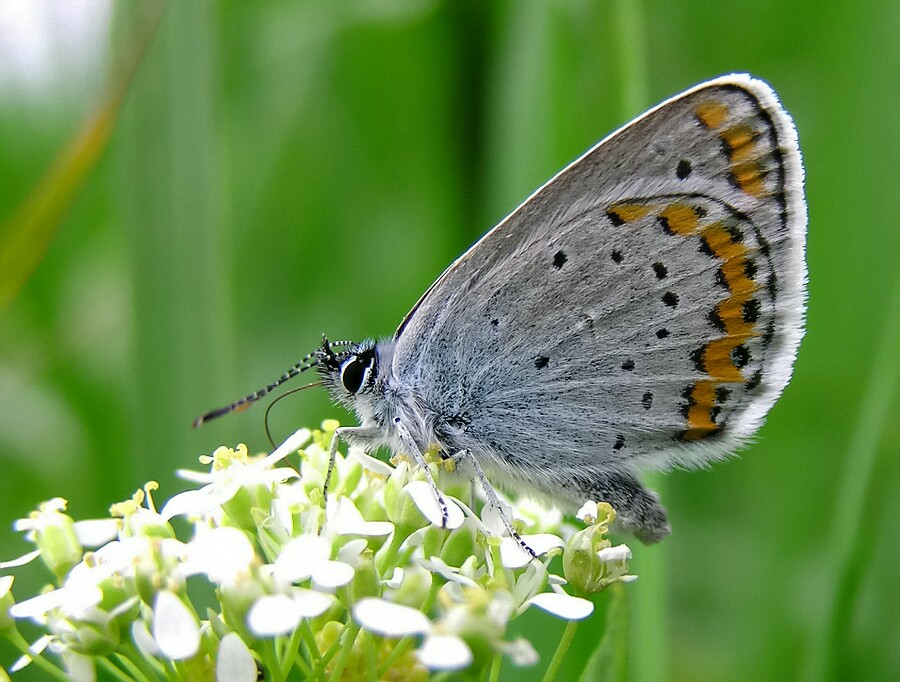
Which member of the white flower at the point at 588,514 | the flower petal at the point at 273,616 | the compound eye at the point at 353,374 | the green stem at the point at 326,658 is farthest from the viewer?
the compound eye at the point at 353,374

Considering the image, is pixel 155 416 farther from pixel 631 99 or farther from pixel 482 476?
pixel 631 99

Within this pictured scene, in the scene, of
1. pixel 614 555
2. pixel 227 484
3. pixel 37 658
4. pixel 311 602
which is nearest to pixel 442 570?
pixel 311 602

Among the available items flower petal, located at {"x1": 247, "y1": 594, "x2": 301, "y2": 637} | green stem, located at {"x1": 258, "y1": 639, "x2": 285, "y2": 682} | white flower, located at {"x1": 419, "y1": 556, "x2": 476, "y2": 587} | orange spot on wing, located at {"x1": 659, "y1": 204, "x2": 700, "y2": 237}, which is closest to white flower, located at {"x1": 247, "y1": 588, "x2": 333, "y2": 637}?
flower petal, located at {"x1": 247, "y1": 594, "x2": 301, "y2": 637}

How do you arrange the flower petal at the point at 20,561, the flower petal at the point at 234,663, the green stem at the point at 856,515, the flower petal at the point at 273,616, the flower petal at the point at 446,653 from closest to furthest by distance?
the flower petal at the point at 446,653 → the flower petal at the point at 273,616 → the flower petal at the point at 234,663 → the flower petal at the point at 20,561 → the green stem at the point at 856,515

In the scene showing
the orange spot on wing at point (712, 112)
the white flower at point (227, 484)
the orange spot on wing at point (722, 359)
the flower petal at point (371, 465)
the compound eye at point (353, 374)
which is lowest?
the orange spot on wing at point (722, 359)

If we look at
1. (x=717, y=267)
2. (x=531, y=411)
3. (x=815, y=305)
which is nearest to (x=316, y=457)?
(x=531, y=411)

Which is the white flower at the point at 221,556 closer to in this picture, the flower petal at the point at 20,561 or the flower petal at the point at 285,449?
the flower petal at the point at 285,449

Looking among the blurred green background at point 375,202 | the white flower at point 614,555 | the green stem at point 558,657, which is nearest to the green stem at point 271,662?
the green stem at point 558,657

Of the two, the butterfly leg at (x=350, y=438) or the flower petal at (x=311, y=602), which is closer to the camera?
the flower petal at (x=311, y=602)

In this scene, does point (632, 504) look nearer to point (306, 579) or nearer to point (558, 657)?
point (558, 657)
